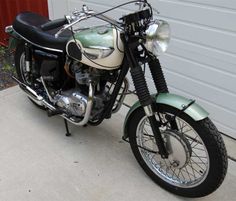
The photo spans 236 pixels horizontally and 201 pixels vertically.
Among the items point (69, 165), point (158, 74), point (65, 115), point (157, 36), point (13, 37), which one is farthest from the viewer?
point (13, 37)

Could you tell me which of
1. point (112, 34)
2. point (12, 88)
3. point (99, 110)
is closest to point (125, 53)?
point (112, 34)

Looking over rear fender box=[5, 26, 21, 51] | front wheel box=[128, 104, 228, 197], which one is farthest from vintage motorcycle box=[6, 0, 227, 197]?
rear fender box=[5, 26, 21, 51]

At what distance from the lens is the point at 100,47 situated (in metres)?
2.17

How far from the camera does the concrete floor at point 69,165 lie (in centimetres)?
234

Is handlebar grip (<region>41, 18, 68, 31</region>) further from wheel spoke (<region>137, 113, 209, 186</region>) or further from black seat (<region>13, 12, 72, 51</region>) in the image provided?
wheel spoke (<region>137, 113, 209, 186</region>)

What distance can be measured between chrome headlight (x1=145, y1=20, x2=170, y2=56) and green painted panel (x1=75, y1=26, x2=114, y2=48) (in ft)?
0.85

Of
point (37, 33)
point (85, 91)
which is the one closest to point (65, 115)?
point (85, 91)

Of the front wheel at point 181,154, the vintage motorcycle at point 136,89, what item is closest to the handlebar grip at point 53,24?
the vintage motorcycle at point 136,89

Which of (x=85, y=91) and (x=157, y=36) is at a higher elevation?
(x=157, y=36)

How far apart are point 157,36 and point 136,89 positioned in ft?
1.14

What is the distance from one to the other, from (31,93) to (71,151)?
2.08 ft

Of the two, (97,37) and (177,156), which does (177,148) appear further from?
(97,37)

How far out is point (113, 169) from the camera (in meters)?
2.56

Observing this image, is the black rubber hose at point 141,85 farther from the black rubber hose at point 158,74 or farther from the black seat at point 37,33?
the black seat at point 37,33
